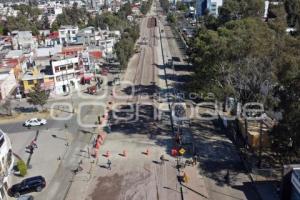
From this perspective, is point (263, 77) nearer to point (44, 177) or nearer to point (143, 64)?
point (44, 177)

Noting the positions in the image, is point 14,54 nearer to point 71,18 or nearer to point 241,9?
point 241,9

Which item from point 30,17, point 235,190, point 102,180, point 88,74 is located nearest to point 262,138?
point 235,190

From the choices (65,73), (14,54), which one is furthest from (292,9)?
(14,54)

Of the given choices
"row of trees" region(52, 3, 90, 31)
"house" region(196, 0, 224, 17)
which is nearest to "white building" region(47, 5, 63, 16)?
"row of trees" region(52, 3, 90, 31)

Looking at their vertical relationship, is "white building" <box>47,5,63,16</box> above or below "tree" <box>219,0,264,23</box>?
below

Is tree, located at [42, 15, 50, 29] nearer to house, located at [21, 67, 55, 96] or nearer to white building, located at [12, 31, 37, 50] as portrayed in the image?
white building, located at [12, 31, 37, 50]
